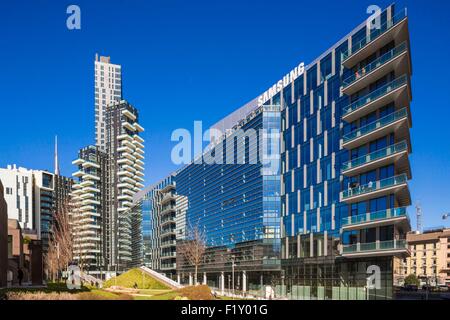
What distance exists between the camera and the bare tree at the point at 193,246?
105 m

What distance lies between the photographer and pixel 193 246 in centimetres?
11156

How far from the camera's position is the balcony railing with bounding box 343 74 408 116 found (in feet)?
149

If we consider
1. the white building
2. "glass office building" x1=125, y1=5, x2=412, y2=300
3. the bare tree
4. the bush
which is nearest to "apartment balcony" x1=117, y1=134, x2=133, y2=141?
the white building

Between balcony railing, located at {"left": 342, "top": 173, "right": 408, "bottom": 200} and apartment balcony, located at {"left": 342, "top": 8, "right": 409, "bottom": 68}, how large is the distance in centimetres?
1350

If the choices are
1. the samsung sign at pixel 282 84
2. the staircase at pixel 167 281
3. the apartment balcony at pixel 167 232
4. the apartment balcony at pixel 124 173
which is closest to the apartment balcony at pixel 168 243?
the apartment balcony at pixel 167 232

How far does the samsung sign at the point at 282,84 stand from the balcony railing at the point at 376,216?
77.3 feet

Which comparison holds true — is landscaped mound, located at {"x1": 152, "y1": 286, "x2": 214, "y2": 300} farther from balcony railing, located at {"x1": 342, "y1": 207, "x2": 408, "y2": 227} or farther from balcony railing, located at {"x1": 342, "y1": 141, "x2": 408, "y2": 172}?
balcony railing, located at {"x1": 342, "y1": 141, "x2": 408, "y2": 172}

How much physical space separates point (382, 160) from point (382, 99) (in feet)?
19.9

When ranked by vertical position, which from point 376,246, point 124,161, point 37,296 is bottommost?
point 37,296

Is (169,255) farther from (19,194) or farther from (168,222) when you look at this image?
(19,194)

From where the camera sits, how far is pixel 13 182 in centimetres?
19375

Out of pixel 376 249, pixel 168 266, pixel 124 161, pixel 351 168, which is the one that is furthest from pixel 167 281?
pixel 124 161
